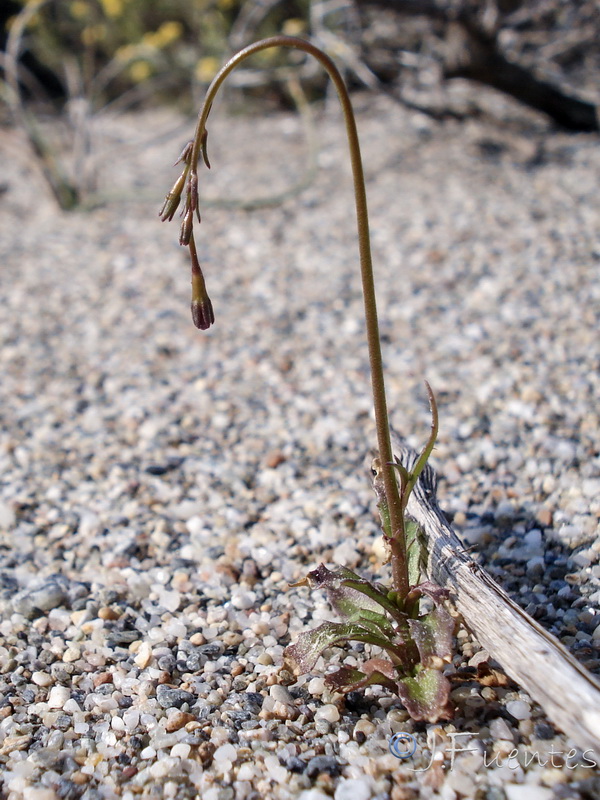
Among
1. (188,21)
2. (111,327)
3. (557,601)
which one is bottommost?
(111,327)

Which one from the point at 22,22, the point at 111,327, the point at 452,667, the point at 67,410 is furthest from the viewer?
the point at 22,22

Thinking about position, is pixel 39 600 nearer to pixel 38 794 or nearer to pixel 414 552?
pixel 38 794

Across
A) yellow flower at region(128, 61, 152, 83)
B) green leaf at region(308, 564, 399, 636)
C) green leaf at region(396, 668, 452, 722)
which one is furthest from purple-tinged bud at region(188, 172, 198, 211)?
yellow flower at region(128, 61, 152, 83)

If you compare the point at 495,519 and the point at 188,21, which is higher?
the point at 188,21

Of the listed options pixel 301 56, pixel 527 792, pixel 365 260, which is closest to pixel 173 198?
pixel 365 260

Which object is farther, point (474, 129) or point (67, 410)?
point (474, 129)

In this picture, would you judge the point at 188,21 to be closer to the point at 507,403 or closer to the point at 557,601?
the point at 507,403

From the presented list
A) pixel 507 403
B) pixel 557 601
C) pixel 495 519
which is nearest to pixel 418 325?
pixel 507 403
